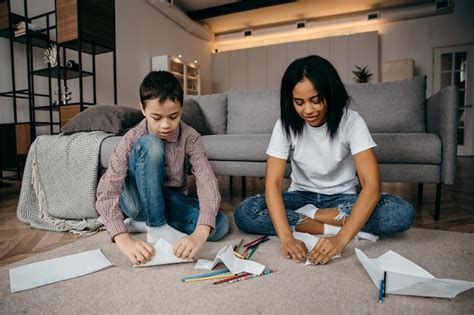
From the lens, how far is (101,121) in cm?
172

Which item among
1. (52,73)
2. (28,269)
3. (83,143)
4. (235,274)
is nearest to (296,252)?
(235,274)

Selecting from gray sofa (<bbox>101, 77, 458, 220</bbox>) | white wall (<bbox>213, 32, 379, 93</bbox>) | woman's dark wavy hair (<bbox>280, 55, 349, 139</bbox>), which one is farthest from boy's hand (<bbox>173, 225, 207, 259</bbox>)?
white wall (<bbox>213, 32, 379, 93</bbox>)

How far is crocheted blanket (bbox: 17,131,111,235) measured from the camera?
1.46 m

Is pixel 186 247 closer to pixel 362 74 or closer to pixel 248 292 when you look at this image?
pixel 248 292

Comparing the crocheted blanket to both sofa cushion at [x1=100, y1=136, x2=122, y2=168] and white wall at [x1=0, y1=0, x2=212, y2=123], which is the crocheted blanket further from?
white wall at [x1=0, y1=0, x2=212, y2=123]

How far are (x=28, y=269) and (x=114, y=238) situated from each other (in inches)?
10.1

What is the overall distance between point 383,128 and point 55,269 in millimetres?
1763

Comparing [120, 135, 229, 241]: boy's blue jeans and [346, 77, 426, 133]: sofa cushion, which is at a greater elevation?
[346, 77, 426, 133]: sofa cushion

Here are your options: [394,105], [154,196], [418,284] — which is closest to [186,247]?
[154,196]

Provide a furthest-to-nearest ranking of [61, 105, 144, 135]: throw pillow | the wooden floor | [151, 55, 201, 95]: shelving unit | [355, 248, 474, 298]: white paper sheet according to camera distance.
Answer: [151, 55, 201, 95]: shelving unit
[61, 105, 144, 135]: throw pillow
the wooden floor
[355, 248, 474, 298]: white paper sheet

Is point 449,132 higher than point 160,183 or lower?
higher

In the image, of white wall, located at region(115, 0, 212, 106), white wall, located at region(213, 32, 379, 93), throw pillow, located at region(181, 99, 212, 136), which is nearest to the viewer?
throw pillow, located at region(181, 99, 212, 136)

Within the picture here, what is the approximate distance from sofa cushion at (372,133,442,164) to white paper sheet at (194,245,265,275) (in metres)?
0.95

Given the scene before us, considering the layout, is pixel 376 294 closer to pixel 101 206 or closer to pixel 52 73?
pixel 101 206
